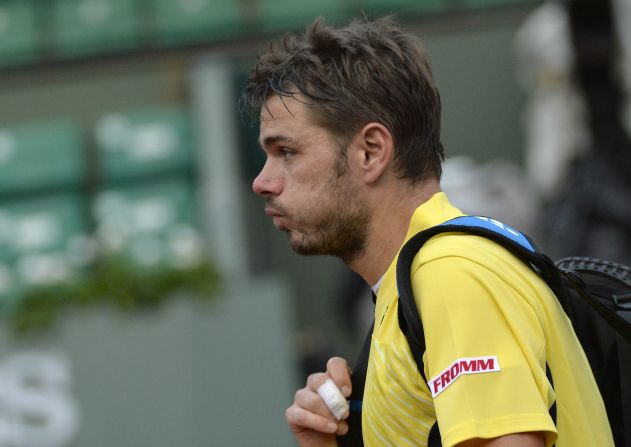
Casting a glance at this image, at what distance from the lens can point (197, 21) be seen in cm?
1036

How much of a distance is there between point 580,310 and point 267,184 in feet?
1.96

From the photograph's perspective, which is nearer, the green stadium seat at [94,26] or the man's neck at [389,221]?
the man's neck at [389,221]

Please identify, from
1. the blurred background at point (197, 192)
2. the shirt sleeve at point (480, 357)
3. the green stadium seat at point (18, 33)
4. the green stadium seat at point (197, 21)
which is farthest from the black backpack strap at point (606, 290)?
the green stadium seat at point (18, 33)

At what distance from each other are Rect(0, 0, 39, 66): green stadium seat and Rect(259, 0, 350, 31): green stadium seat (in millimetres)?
2104

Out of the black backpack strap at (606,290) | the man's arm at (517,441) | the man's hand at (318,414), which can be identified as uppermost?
the black backpack strap at (606,290)

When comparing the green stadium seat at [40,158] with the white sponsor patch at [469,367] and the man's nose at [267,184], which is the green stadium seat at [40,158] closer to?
the man's nose at [267,184]

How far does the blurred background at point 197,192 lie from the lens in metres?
6.77

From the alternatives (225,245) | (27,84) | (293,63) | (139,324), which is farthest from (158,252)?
(293,63)

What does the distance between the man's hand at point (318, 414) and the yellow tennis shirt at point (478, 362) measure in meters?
0.16

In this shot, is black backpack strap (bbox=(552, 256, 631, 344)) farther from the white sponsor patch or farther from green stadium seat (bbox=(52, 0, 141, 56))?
green stadium seat (bbox=(52, 0, 141, 56))

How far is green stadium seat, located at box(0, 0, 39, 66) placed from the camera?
10.5 meters

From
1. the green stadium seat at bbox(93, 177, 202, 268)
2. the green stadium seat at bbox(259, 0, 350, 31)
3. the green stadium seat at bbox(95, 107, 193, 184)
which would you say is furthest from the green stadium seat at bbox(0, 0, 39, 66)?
the green stadium seat at bbox(259, 0, 350, 31)

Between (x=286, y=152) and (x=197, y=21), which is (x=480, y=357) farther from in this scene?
(x=197, y=21)

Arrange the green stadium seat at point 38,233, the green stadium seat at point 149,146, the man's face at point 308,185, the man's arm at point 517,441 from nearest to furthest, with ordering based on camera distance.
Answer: the man's arm at point 517,441 < the man's face at point 308,185 < the green stadium seat at point 38,233 < the green stadium seat at point 149,146
